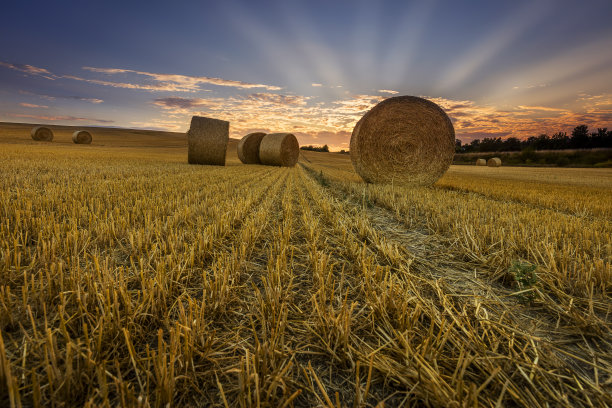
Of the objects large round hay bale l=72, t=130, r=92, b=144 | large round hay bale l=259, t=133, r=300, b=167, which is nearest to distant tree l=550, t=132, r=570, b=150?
large round hay bale l=259, t=133, r=300, b=167

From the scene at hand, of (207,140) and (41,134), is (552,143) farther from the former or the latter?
(41,134)

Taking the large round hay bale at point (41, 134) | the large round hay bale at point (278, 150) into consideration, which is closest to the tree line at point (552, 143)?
the large round hay bale at point (278, 150)

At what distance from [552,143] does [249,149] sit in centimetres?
4763

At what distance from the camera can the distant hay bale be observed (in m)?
12.8

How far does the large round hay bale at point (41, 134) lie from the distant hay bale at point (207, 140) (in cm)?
3188

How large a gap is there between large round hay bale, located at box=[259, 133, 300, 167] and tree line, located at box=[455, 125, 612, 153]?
21066 millimetres

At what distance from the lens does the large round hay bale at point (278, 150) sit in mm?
17078

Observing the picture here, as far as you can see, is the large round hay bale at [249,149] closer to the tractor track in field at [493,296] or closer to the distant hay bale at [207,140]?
the distant hay bale at [207,140]

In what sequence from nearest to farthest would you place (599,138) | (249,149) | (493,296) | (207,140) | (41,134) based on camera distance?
1. (493,296)
2. (207,140)
3. (249,149)
4. (41,134)
5. (599,138)

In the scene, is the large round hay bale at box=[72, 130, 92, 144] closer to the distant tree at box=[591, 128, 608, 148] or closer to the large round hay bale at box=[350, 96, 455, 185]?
the large round hay bale at box=[350, 96, 455, 185]

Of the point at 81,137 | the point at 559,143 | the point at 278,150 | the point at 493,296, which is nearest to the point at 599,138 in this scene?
the point at 559,143

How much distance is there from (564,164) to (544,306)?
37.2 m

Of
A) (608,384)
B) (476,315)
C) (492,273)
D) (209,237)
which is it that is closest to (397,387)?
(476,315)

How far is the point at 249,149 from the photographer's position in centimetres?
1947
